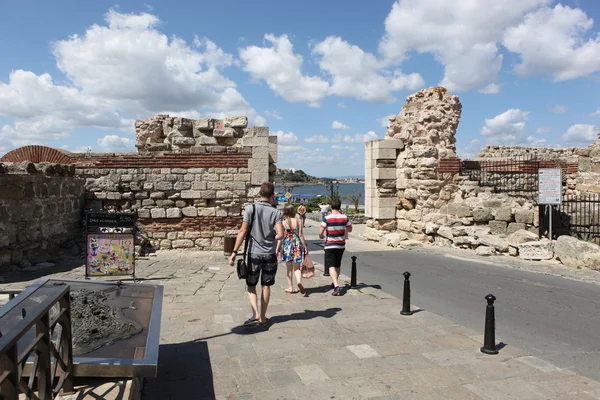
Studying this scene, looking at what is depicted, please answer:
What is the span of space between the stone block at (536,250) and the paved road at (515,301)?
3.64 ft

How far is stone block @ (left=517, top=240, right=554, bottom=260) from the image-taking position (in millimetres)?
11536

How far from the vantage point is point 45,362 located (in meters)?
2.70

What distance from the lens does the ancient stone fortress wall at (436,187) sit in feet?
45.9

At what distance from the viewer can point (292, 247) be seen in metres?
8.16

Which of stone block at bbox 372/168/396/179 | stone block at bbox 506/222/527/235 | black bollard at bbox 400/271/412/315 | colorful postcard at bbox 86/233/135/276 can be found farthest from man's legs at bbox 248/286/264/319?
stone block at bbox 372/168/396/179

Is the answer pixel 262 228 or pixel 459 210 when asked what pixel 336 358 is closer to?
pixel 262 228

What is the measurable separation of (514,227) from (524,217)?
1.33 feet

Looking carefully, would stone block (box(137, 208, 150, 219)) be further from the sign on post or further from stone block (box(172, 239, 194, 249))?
the sign on post

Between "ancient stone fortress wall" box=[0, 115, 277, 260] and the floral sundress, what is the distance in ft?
16.6

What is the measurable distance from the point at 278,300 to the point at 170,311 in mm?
1780

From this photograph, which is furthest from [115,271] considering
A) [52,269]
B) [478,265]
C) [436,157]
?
[436,157]

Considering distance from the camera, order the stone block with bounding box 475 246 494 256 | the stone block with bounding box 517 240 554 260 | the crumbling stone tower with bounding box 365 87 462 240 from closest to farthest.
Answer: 1. the stone block with bounding box 517 240 554 260
2. the stone block with bounding box 475 246 494 256
3. the crumbling stone tower with bounding box 365 87 462 240

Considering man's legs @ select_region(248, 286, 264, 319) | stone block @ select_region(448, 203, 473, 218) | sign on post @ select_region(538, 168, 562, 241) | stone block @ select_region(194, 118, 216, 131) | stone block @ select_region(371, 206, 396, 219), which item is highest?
stone block @ select_region(194, 118, 216, 131)

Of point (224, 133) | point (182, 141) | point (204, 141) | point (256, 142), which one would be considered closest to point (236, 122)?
point (224, 133)
